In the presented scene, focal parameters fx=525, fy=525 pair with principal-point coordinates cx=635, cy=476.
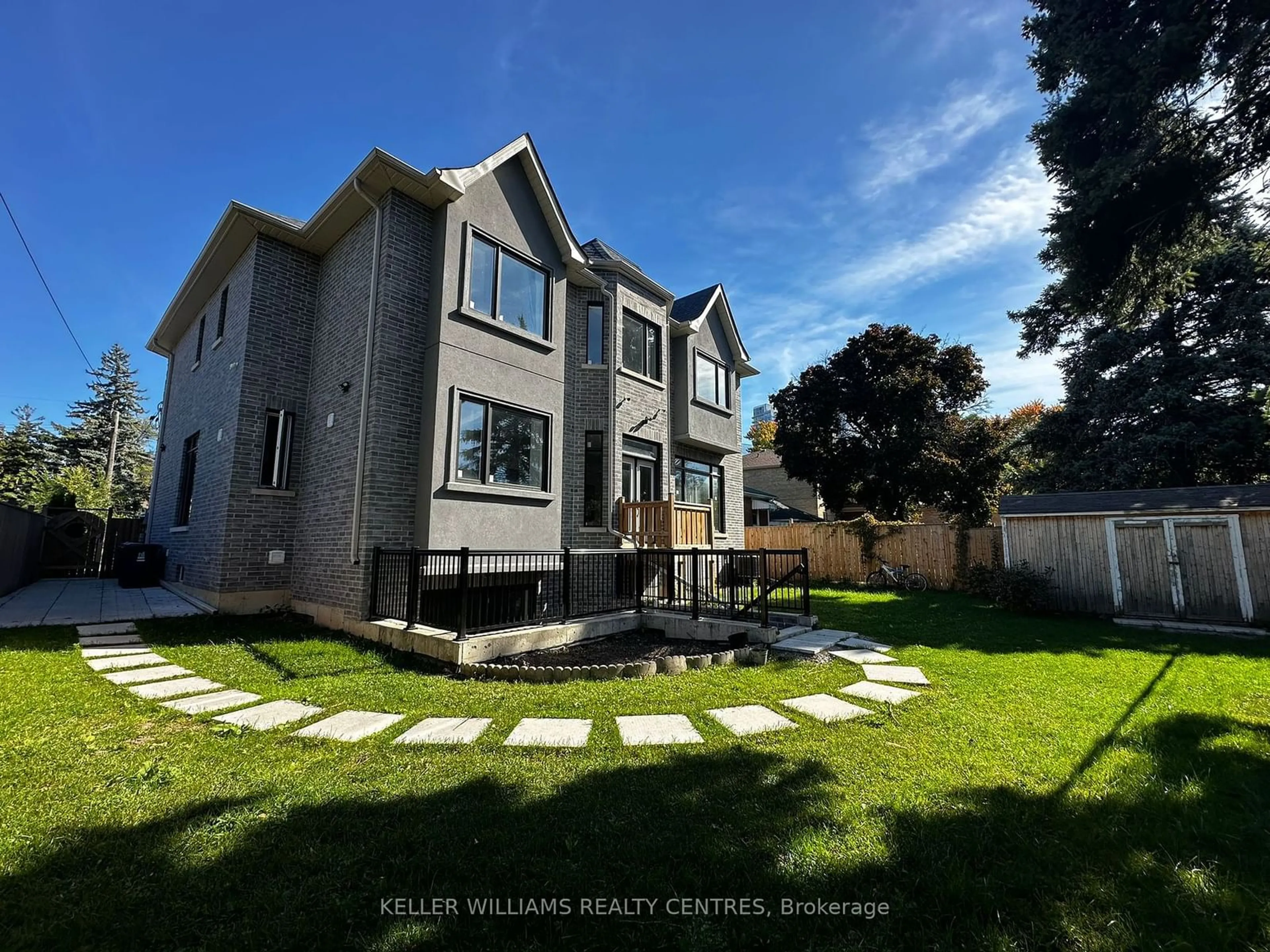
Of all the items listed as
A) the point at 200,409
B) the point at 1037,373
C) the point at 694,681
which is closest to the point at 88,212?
the point at 200,409

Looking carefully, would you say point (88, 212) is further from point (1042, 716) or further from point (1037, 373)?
point (1037, 373)

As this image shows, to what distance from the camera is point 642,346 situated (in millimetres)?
12086

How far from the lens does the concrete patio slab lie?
290 inches

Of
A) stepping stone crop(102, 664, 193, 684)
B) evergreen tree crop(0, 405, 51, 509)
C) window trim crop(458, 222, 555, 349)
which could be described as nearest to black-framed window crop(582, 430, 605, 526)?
window trim crop(458, 222, 555, 349)

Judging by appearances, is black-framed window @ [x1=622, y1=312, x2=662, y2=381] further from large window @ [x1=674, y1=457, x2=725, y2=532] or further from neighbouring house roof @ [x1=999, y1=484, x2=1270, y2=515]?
neighbouring house roof @ [x1=999, y1=484, x2=1270, y2=515]

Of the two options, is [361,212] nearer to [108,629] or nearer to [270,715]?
[108,629]

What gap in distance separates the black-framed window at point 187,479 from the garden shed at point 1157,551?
1780cm

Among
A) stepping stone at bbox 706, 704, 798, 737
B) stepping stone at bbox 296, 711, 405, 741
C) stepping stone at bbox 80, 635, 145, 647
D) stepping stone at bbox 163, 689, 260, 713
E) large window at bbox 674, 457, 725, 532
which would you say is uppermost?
large window at bbox 674, 457, 725, 532

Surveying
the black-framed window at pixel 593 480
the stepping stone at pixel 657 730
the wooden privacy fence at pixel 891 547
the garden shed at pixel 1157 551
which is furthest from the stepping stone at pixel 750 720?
the garden shed at pixel 1157 551

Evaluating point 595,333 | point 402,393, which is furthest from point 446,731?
point 595,333

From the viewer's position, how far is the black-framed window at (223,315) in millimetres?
10320

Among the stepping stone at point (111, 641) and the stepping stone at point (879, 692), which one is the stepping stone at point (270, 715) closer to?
the stepping stone at point (111, 641)

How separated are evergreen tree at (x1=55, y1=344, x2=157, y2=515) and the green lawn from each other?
3659cm

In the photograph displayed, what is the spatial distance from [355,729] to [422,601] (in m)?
3.74
